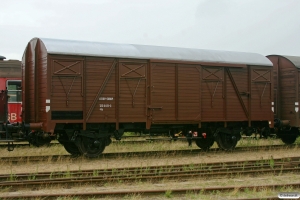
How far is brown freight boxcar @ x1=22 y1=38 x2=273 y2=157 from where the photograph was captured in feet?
48.3

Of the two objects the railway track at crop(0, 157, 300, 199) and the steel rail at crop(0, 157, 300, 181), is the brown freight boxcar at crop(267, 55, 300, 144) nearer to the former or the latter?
the steel rail at crop(0, 157, 300, 181)

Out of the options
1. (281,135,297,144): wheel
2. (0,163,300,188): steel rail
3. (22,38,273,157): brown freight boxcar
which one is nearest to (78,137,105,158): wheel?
(22,38,273,157): brown freight boxcar

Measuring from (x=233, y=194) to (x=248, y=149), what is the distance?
31.4ft

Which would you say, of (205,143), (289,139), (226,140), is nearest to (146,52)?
(205,143)

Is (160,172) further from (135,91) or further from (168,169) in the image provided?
(135,91)

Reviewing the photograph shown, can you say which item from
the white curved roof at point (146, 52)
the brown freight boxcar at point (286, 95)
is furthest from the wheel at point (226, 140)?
the white curved roof at point (146, 52)

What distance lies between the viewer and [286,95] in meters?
20.0

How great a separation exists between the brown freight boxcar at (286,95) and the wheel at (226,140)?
2709 mm

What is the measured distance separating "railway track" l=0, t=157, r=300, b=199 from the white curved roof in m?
4.54

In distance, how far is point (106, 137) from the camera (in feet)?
51.1

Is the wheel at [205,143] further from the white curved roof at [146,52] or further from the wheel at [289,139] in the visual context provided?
the wheel at [289,139]

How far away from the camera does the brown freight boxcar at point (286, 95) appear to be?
1956 centimetres

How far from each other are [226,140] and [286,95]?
4144mm

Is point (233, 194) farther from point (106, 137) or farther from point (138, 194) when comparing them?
point (106, 137)
